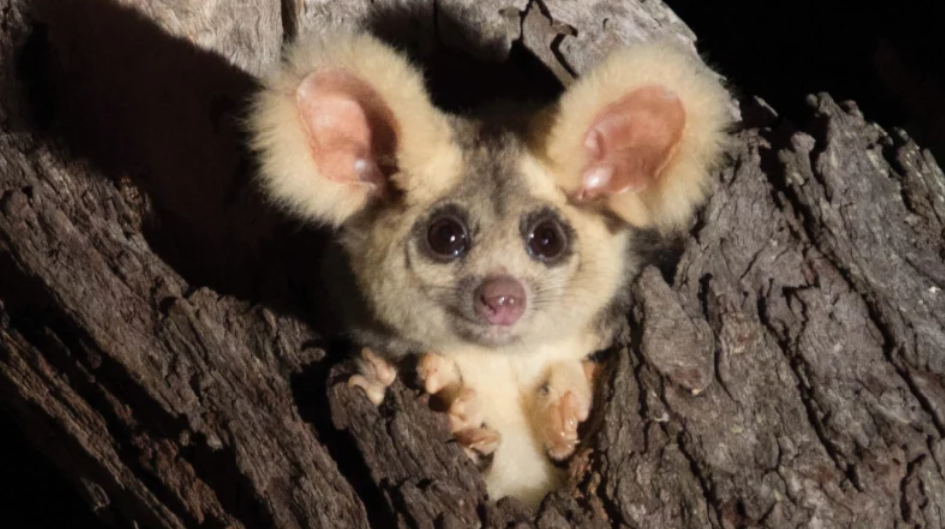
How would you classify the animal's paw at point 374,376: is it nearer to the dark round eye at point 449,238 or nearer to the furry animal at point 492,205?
the furry animal at point 492,205

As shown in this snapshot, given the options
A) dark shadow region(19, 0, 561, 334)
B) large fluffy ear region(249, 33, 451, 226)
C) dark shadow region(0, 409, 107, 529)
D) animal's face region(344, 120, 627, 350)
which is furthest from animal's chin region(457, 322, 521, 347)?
dark shadow region(0, 409, 107, 529)

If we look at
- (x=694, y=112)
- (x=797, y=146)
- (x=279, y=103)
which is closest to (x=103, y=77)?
(x=279, y=103)

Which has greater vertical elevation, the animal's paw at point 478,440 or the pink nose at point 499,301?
the pink nose at point 499,301

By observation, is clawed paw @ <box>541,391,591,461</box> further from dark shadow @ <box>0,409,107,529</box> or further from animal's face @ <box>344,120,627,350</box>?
dark shadow @ <box>0,409,107,529</box>

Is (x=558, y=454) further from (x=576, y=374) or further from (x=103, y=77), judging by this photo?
(x=103, y=77)

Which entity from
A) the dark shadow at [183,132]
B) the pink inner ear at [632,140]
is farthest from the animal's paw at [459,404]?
the pink inner ear at [632,140]

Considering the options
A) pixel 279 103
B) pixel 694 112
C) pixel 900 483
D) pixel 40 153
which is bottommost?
pixel 40 153
